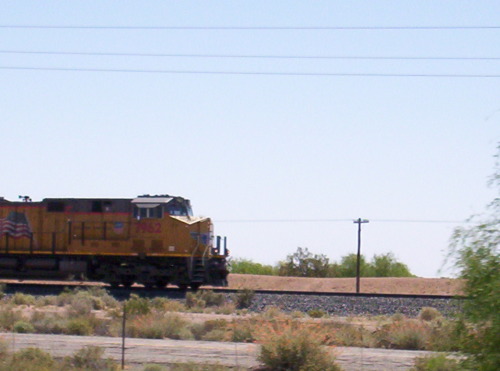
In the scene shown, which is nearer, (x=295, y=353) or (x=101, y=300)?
(x=295, y=353)

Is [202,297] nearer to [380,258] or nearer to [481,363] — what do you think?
[481,363]

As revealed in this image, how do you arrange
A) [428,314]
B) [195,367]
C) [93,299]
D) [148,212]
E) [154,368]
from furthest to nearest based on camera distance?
[148,212]
[93,299]
[428,314]
[154,368]
[195,367]

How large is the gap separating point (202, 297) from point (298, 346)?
14585 mm

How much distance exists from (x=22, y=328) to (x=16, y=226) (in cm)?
1404

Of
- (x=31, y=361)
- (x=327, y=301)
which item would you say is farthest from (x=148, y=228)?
(x=31, y=361)

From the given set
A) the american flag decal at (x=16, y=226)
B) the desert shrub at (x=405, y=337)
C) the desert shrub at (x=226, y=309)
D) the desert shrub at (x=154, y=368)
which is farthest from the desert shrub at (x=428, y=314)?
the american flag decal at (x=16, y=226)

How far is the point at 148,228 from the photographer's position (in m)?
31.5

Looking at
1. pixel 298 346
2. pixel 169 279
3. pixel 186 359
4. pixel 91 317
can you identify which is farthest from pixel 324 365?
pixel 169 279

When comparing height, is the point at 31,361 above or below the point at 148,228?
below

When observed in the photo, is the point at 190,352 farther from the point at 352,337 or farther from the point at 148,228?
the point at 148,228

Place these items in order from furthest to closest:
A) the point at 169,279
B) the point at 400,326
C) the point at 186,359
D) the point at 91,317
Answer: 1. the point at 169,279
2. the point at 91,317
3. the point at 400,326
4. the point at 186,359

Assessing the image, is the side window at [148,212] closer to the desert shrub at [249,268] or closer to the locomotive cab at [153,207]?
the locomotive cab at [153,207]

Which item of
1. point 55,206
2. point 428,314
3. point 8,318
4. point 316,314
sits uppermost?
point 55,206

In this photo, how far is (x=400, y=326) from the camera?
1812cm
